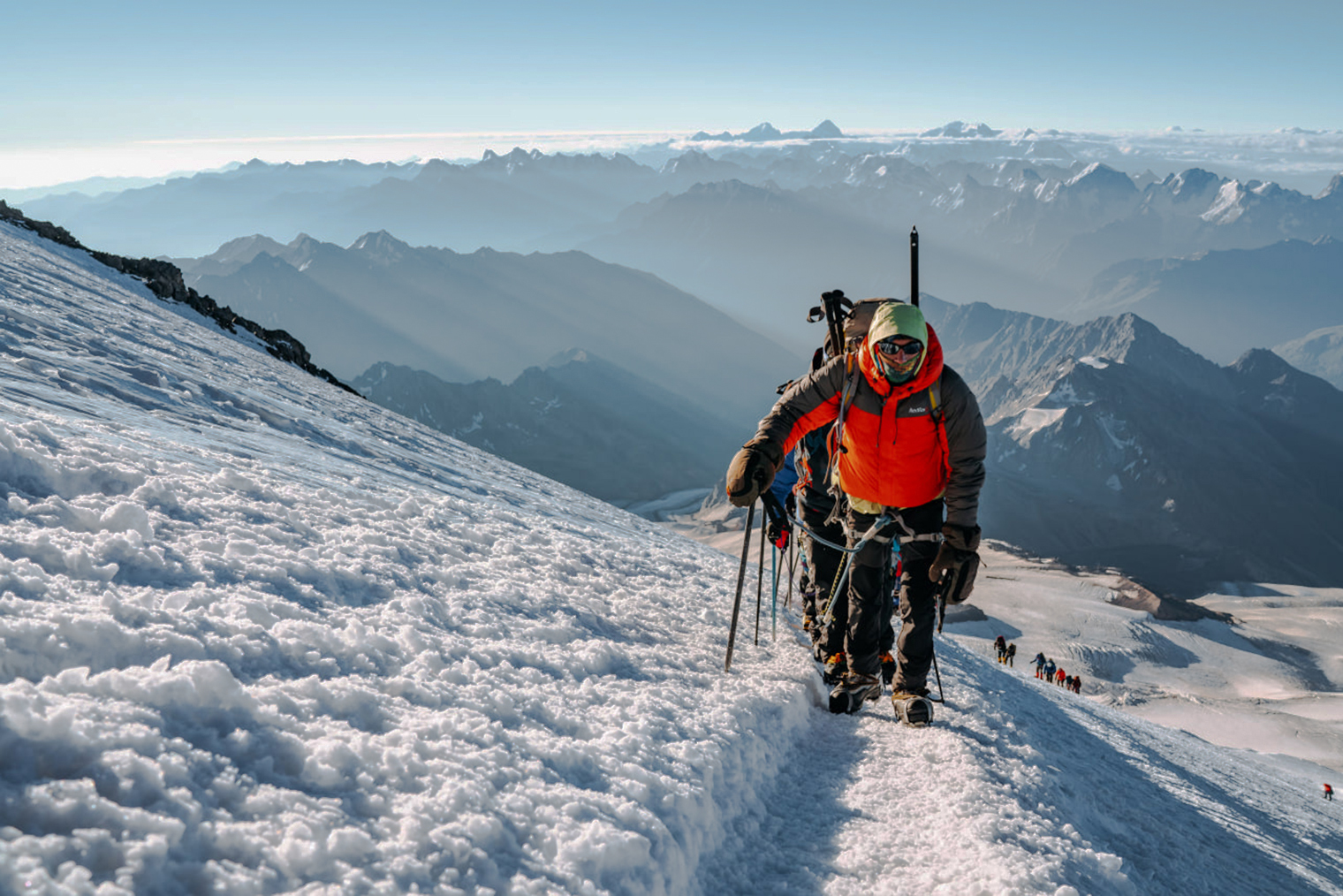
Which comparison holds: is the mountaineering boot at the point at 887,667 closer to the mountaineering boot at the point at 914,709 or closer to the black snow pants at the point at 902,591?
Result: the black snow pants at the point at 902,591

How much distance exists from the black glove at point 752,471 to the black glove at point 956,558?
5.23 ft

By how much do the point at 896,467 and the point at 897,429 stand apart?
0.36 metres

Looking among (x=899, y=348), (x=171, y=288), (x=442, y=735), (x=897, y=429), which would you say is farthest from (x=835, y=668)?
(x=171, y=288)

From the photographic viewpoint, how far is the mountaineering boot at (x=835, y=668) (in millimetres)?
7102

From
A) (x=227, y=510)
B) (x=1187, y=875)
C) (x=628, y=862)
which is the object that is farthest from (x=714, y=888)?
(x=227, y=510)

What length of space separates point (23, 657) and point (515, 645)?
297 centimetres

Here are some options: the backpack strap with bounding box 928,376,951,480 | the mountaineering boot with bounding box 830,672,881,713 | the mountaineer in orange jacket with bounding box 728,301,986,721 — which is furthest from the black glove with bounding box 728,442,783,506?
the mountaineering boot with bounding box 830,672,881,713

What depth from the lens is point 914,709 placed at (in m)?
6.31

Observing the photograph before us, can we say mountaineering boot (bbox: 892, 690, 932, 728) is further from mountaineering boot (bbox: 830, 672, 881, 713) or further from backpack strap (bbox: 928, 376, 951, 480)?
backpack strap (bbox: 928, 376, 951, 480)

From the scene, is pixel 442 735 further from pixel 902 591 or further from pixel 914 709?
pixel 902 591

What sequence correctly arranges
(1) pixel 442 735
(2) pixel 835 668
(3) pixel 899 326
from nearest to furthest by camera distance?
(1) pixel 442 735
(3) pixel 899 326
(2) pixel 835 668

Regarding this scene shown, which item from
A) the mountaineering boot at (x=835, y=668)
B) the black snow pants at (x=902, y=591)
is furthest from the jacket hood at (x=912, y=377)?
the mountaineering boot at (x=835, y=668)

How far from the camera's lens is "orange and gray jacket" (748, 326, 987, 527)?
235 inches

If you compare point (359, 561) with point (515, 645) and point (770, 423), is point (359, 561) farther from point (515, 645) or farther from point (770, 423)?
point (770, 423)
